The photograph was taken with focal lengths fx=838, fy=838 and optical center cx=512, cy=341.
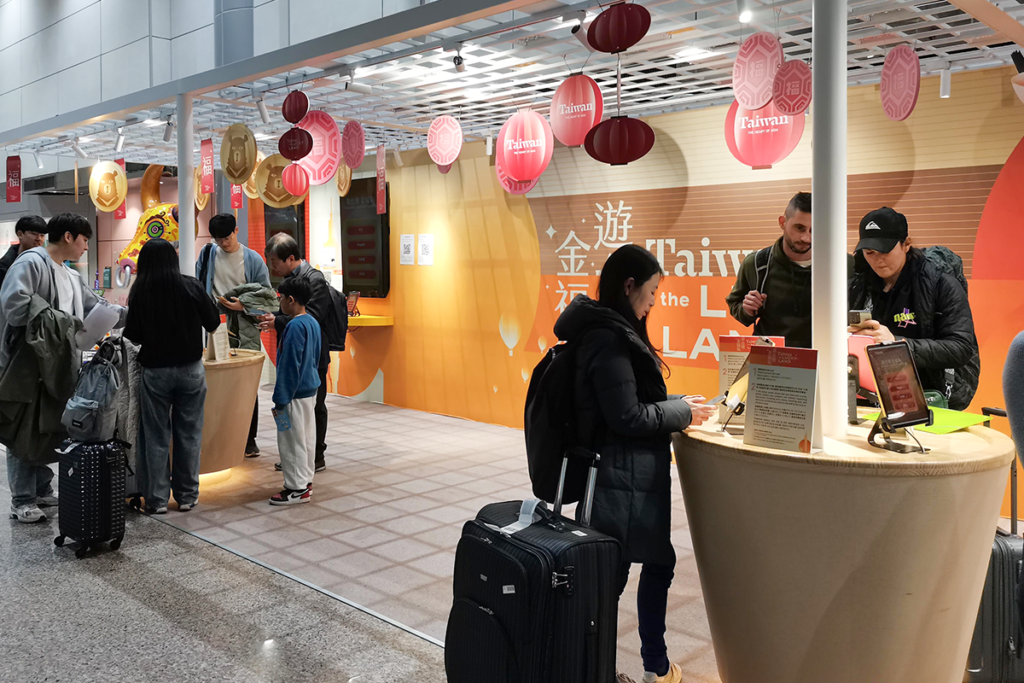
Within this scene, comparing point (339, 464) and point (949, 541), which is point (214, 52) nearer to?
point (339, 464)

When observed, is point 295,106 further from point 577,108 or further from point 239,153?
point 577,108

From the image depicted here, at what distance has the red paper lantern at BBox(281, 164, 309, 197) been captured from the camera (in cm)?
650

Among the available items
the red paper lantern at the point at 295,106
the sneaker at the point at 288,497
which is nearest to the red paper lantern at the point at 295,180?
the red paper lantern at the point at 295,106

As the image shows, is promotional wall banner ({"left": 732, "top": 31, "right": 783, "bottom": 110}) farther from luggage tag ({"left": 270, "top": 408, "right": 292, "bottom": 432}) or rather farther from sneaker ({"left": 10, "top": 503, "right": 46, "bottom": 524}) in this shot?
sneaker ({"left": 10, "top": 503, "right": 46, "bottom": 524})

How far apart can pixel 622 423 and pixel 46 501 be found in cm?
419

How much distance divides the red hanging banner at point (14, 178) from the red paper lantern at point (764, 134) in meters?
8.12

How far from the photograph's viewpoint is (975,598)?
245cm

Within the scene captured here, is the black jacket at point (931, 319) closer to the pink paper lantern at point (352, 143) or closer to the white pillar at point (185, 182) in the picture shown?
the pink paper lantern at point (352, 143)

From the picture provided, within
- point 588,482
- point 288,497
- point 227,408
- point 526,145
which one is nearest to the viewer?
point 588,482

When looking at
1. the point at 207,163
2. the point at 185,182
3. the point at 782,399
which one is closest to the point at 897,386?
the point at 782,399

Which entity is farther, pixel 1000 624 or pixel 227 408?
pixel 227 408

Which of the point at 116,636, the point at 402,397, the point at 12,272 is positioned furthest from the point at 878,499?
the point at 402,397

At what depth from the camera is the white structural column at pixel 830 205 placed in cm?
271

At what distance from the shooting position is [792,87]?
4.14 meters
